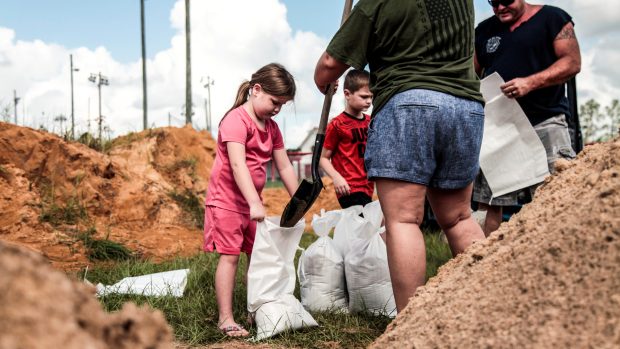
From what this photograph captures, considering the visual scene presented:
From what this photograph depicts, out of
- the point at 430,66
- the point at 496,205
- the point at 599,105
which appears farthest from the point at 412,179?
the point at 599,105

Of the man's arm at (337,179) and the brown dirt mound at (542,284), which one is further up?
the man's arm at (337,179)

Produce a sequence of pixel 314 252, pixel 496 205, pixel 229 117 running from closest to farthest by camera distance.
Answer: pixel 229 117, pixel 314 252, pixel 496 205

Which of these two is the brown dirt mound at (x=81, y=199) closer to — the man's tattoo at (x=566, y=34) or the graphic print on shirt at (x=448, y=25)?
the graphic print on shirt at (x=448, y=25)

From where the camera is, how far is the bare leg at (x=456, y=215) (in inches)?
101

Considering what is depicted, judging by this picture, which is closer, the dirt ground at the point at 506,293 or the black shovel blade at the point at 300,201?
the dirt ground at the point at 506,293

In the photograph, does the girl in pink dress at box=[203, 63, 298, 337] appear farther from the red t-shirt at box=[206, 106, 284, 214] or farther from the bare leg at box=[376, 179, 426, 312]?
the bare leg at box=[376, 179, 426, 312]

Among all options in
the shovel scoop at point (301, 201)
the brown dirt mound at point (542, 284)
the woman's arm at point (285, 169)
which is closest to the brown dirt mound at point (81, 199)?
the woman's arm at point (285, 169)

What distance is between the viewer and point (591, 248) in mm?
1388

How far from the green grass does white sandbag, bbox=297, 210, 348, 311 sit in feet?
0.43

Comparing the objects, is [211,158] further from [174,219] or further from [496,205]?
[496,205]

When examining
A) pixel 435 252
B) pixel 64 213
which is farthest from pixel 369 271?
pixel 64 213

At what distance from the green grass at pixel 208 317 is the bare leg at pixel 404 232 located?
0.46 m

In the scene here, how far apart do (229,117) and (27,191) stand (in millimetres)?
3614

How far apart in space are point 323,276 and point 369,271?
28 cm
